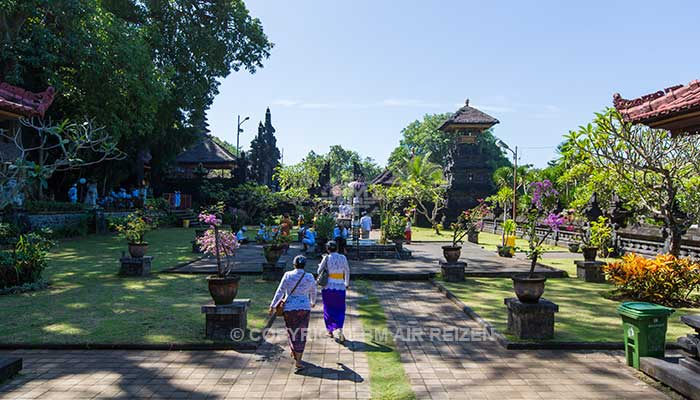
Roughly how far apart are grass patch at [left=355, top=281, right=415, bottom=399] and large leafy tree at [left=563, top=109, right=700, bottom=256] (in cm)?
805

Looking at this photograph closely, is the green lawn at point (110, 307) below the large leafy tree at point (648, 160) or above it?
below

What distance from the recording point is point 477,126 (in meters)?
37.7

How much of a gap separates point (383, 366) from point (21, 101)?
5732 mm

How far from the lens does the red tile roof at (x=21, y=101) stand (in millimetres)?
5547

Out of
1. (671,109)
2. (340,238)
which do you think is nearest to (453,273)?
(340,238)

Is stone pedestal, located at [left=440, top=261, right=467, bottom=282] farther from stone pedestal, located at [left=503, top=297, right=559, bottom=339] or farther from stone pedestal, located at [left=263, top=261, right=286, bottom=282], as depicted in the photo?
stone pedestal, located at [left=503, top=297, right=559, bottom=339]

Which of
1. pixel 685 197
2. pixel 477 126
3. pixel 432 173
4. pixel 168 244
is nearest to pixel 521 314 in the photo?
pixel 685 197

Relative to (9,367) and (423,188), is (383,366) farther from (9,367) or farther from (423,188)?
(423,188)

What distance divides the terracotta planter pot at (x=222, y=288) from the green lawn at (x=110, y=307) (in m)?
0.63

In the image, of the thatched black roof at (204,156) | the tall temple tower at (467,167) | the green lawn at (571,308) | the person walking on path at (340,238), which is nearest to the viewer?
the green lawn at (571,308)

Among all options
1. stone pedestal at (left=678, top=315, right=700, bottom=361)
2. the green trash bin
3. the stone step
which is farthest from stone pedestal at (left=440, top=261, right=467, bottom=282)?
the stone step

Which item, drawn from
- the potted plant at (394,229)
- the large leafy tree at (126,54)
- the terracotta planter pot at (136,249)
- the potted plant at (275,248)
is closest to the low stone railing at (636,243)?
the potted plant at (394,229)

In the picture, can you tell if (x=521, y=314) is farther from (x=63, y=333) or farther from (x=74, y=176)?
(x=74, y=176)

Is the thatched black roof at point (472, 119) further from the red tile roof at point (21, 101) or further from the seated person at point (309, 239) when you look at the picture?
the red tile roof at point (21, 101)
